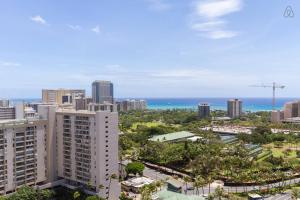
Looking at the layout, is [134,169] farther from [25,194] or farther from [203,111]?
[203,111]

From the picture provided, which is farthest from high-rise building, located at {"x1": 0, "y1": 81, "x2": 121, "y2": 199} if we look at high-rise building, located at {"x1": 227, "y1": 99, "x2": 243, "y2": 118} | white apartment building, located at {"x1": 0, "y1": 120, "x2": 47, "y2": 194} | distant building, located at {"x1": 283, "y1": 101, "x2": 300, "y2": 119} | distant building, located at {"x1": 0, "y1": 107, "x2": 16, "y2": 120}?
high-rise building, located at {"x1": 227, "y1": 99, "x2": 243, "y2": 118}

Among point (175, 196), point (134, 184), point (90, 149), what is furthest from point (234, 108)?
point (175, 196)

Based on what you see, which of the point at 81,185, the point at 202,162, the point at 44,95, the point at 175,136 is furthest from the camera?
the point at 44,95

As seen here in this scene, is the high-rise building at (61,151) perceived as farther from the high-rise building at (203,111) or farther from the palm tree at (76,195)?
the high-rise building at (203,111)

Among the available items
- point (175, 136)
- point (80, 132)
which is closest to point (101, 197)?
point (80, 132)

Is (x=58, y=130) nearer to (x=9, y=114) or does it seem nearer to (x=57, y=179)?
(x=57, y=179)

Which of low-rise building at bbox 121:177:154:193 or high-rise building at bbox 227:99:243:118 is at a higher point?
high-rise building at bbox 227:99:243:118

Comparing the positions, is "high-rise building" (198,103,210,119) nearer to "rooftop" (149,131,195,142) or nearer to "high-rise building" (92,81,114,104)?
"high-rise building" (92,81,114,104)

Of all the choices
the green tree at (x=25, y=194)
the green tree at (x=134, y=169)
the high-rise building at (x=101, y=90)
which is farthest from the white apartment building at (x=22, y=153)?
the high-rise building at (x=101, y=90)
